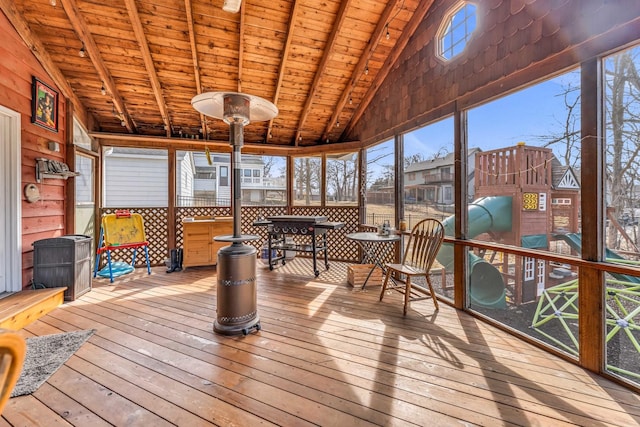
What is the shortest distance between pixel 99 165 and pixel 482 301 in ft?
21.5

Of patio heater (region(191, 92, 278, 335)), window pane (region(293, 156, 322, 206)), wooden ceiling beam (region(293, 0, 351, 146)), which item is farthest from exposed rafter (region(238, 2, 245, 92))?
window pane (region(293, 156, 322, 206))

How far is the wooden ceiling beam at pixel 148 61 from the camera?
142 inches

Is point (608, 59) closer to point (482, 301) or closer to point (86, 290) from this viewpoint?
point (482, 301)

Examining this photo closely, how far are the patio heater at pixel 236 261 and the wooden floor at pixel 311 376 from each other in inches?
→ 6.0

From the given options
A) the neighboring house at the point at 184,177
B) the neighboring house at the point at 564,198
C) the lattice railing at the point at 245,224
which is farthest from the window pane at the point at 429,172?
the neighboring house at the point at 184,177

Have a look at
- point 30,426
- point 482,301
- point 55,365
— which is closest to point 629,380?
point 482,301

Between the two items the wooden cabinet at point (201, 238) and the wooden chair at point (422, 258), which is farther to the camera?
the wooden cabinet at point (201, 238)

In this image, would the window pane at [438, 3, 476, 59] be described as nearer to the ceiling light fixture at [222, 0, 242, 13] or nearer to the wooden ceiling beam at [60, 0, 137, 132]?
the ceiling light fixture at [222, 0, 242, 13]

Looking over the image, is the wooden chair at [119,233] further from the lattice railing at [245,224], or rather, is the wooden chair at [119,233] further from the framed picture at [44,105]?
the framed picture at [44,105]

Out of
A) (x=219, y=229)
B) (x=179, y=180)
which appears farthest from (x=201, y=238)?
(x=179, y=180)

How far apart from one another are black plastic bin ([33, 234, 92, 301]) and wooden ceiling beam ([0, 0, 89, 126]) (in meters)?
2.34

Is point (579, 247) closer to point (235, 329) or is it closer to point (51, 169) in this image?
point (235, 329)

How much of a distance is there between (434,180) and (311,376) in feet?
10.1

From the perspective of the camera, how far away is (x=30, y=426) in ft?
5.24
